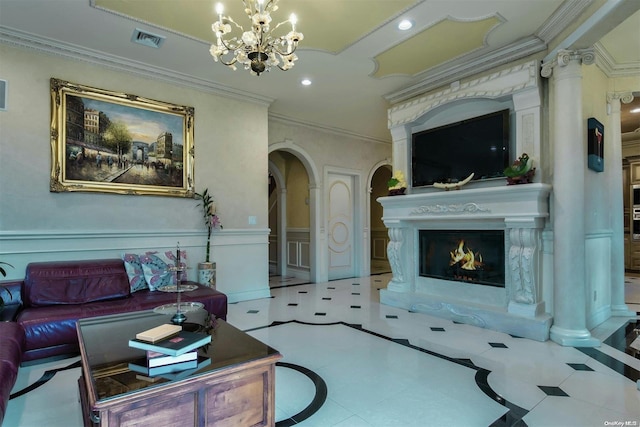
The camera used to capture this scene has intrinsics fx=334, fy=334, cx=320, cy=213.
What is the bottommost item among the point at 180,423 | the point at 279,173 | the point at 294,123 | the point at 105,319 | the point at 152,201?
the point at 180,423

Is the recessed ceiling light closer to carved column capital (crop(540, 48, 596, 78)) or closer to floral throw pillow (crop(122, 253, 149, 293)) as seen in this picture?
carved column capital (crop(540, 48, 596, 78))

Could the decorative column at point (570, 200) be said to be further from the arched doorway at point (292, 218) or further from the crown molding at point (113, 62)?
the arched doorway at point (292, 218)

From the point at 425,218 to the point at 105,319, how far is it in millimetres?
3488

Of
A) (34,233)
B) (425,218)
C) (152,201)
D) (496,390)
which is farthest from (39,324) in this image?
(425,218)

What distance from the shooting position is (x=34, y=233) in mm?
3445

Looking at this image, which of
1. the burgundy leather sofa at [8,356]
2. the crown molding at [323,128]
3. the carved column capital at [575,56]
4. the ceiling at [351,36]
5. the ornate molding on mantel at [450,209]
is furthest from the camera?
the crown molding at [323,128]

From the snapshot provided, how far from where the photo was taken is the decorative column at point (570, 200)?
10.2 feet

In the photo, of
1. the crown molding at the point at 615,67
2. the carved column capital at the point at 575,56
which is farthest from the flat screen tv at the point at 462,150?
the crown molding at the point at 615,67

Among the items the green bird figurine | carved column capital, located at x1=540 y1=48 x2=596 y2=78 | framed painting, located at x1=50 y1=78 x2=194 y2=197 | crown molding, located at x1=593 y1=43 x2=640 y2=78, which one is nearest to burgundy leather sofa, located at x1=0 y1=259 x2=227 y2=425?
framed painting, located at x1=50 y1=78 x2=194 y2=197

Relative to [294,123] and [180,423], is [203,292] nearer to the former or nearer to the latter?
[180,423]

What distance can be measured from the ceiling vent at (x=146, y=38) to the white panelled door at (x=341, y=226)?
3.92 meters

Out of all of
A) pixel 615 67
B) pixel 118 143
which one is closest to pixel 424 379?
pixel 118 143

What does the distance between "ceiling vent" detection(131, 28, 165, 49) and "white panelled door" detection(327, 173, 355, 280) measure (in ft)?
12.9

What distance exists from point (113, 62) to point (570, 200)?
510 cm
